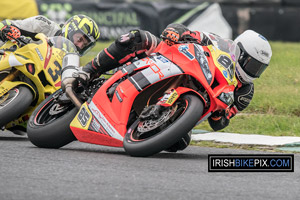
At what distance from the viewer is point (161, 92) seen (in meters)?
6.86

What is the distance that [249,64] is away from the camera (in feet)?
22.6

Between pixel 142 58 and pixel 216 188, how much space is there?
2.19 m

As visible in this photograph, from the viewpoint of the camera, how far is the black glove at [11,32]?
326 inches

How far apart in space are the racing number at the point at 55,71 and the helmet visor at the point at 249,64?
2148mm

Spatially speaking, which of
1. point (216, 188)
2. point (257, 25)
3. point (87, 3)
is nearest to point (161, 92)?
point (216, 188)

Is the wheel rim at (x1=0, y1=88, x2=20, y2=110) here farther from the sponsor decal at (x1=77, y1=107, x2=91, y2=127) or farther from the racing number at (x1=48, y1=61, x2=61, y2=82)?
the sponsor decal at (x1=77, y1=107, x2=91, y2=127)

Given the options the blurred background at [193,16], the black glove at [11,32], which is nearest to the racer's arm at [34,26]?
the black glove at [11,32]

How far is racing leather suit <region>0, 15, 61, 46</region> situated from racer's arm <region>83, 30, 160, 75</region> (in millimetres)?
1726

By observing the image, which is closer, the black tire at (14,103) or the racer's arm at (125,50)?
the racer's arm at (125,50)

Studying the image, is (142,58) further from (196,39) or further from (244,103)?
(244,103)

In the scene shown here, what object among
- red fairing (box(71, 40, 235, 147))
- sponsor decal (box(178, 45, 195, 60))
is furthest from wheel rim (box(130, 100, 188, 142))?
sponsor decal (box(178, 45, 195, 60))

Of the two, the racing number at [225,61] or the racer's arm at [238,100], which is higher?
the racing number at [225,61]

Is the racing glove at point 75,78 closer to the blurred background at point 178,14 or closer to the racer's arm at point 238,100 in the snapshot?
the racer's arm at point 238,100

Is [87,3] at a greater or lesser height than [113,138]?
lesser
